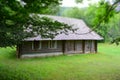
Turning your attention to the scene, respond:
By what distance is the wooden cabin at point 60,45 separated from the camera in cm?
2834

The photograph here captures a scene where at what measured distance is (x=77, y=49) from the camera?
115 feet

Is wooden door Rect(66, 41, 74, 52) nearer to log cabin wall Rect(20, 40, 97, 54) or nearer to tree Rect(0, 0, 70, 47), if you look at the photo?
log cabin wall Rect(20, 40, 97, 54)

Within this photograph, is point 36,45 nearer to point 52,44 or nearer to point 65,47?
point 52,44

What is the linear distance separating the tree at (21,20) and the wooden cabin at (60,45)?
1141 centimetres

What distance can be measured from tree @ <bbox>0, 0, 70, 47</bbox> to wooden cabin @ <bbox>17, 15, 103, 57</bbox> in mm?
11406

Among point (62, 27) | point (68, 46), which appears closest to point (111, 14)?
point (62, 27)

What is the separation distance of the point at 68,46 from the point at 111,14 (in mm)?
17914

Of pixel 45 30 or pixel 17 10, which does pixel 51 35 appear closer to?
pixel 45 30

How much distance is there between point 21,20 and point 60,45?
19430mm

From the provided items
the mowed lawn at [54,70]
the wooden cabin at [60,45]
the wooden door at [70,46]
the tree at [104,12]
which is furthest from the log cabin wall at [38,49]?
the tree at [104,12]

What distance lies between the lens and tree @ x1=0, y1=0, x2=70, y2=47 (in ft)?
42.9

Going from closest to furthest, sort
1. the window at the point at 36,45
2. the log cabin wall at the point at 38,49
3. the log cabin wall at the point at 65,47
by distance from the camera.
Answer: the log cabin wall at the point at 38,49, the log cabin wall at the point at 65,47, the window at the point at 36,45

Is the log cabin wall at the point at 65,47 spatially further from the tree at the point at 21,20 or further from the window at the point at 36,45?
the tree at the point at 21,20

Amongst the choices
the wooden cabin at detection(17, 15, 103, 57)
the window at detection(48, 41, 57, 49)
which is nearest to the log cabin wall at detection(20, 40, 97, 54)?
the wooden cabin at detection(17, 15, 103, 57)
